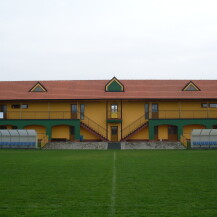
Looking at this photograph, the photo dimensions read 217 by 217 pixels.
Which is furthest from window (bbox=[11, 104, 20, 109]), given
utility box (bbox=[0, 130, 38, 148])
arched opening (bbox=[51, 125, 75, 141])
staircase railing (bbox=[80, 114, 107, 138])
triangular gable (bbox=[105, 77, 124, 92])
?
triangular gable (bbox=[105, 77, 124, 92])

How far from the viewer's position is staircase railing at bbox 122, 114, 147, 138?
4166 centimetres

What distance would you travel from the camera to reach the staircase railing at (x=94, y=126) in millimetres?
41844

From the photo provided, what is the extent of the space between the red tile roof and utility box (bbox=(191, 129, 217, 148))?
7.17 meters

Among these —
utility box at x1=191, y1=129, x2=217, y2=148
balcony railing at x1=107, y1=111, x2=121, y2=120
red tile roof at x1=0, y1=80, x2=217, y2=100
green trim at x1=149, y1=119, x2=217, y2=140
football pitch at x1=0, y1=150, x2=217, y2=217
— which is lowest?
football pitch at x1=0, y1=150, x2=217, y2=217

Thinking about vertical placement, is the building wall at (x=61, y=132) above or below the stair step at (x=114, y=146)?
above

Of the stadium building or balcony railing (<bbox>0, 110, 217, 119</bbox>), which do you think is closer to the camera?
the stadium building

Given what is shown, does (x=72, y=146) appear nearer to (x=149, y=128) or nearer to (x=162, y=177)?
(x=149, y=128)

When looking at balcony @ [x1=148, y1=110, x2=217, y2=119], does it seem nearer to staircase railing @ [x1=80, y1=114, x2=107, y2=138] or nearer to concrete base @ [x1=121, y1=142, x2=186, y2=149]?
concrete base @ [x1=121, y1=142, x2=186, y2=149]

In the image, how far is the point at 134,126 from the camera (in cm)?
4175

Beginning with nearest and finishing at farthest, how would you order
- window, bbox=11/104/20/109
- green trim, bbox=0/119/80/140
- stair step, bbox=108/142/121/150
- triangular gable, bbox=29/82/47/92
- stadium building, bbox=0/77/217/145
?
stair step, bbox=108/142/121/150, green trim, bbox=0/119/80/140, stadium building, bbox=0/77/217/145, window, bbox=11/104/20/109, triangular gable, bbox=29/82/47/92

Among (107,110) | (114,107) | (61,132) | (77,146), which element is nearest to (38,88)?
(61,132)

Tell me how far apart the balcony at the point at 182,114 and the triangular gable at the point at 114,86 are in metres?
5.05

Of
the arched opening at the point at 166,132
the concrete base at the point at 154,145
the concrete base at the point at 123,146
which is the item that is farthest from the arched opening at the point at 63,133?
the arched opening at the point at 166,132

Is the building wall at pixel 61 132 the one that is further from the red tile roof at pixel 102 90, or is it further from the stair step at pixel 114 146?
the stair step at pixel 114 146
